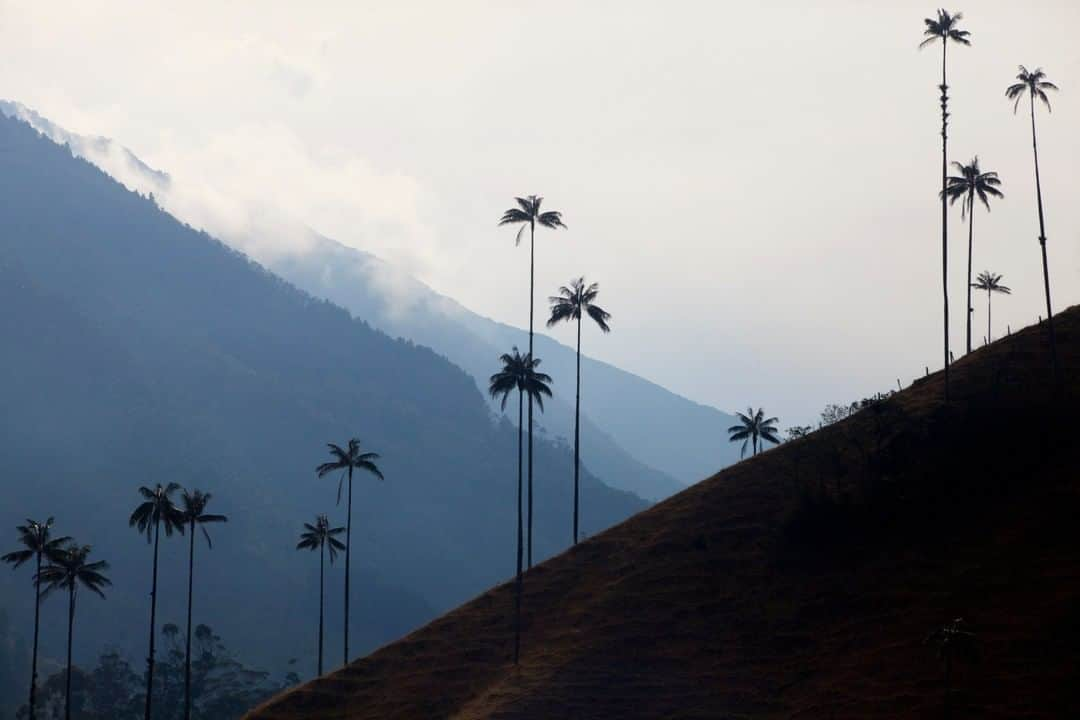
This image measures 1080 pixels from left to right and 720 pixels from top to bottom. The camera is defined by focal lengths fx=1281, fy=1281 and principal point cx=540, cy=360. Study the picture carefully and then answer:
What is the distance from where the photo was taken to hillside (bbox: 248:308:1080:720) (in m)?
78.7

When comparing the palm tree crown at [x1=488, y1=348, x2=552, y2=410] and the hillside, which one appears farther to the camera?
the palm tree crown at [x1=488, y1=348, x2=552, y2=410]

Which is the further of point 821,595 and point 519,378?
point 519,378

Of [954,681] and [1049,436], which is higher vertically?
[1049,436]

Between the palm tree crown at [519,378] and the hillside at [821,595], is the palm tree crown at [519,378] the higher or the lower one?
the higher one

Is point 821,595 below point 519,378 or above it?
below

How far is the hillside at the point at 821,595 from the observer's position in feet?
258

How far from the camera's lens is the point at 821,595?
9175 cm

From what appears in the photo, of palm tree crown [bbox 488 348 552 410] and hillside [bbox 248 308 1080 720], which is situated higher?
palm tree crown [bbox 488 348 552 410]

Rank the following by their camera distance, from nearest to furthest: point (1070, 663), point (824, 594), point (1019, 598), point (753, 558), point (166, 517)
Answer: point (1070, 663) → point (1019, 598) → point (824, 594) → point (753, 558) → point (166, 517)

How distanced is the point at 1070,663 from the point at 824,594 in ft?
68.1

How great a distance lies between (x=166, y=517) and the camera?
108 metres

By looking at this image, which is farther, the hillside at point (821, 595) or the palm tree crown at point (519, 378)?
the palm tree crown at point (519, 378)

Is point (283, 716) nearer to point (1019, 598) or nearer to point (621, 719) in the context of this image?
point (621, 719)

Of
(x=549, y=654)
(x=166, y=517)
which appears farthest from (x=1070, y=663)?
(x=166, y=517)
